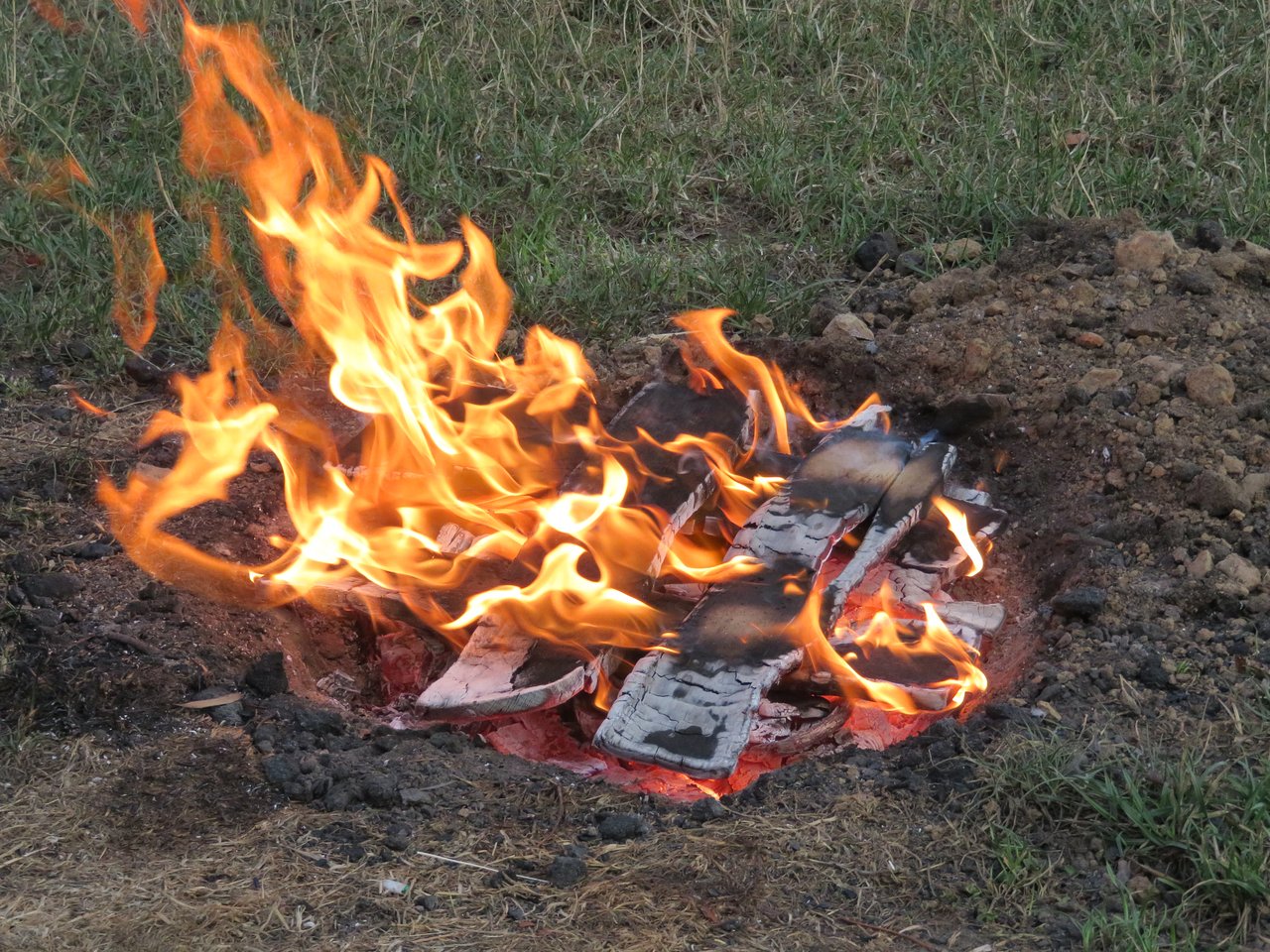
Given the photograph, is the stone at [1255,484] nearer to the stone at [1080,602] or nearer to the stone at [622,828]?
the stone at [1080,602]

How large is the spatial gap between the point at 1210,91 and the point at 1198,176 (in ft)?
2.39

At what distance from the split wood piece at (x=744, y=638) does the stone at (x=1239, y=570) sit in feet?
2.73

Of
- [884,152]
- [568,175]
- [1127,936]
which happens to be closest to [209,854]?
[1127,936]

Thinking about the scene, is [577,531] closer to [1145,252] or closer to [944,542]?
[944,542]

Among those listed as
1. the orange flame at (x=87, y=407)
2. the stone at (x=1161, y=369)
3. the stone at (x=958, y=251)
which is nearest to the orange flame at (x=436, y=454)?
the orange flame at (x=87, y=407)

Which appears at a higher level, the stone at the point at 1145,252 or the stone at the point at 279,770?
the stone at the point at 1145,252

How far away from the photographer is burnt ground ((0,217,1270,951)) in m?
2.70

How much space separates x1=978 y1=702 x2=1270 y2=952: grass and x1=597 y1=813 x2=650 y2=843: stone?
2.15 ft

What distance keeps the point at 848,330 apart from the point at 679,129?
5.21 feet

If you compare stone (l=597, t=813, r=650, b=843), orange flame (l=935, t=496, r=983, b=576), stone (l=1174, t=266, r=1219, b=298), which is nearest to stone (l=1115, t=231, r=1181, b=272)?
stone (l=1174, t=266, r=1219, b=298)

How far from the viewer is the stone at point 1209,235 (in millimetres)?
4805

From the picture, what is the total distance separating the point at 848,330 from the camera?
4.63 metres

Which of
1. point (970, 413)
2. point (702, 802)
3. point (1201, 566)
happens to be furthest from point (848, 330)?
point (702, 802)

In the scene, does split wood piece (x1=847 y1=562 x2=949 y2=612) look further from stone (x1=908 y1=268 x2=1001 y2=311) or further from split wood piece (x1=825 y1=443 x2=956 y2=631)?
stone (x1=908 y1=268 x2=1001 y2=311)
